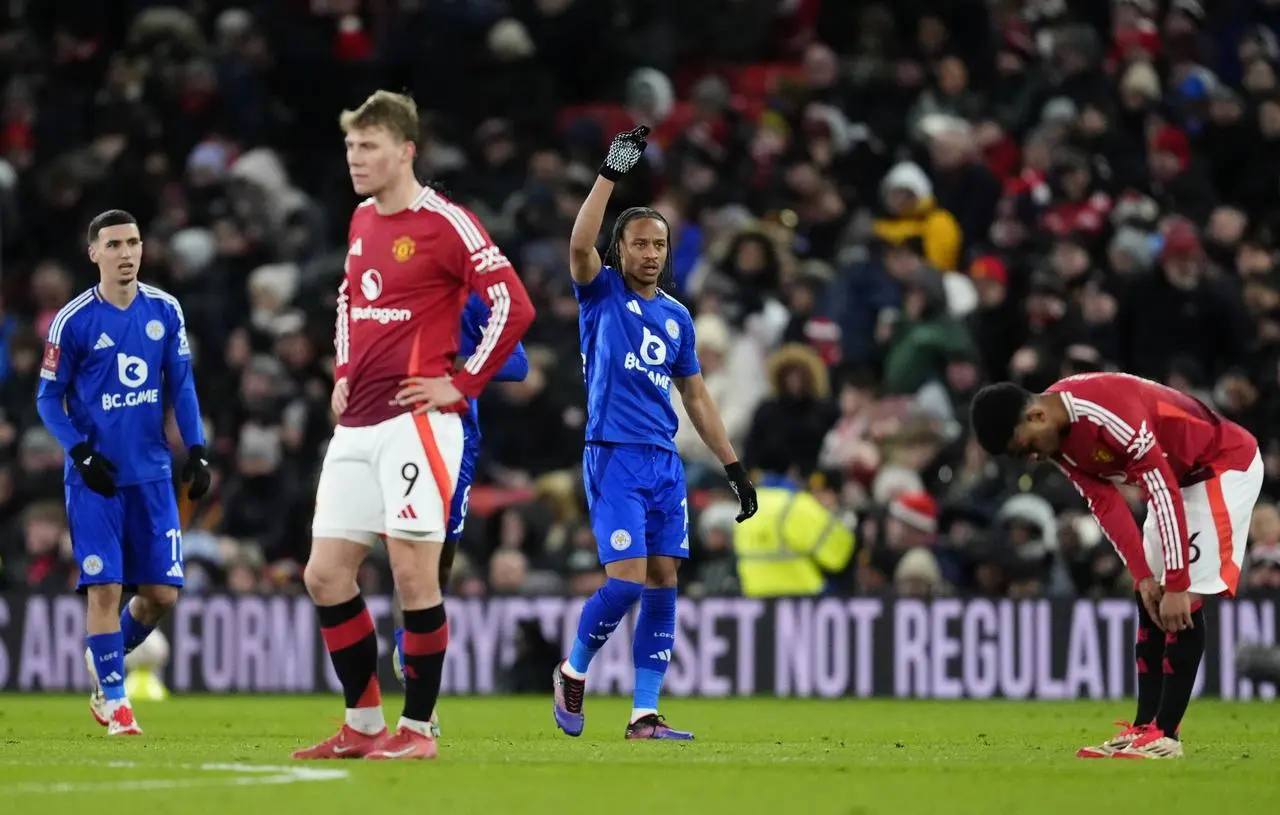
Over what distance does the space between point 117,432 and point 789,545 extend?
281 inches

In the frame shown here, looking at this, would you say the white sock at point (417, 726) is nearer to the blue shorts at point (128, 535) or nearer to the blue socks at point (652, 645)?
the blue socks at point (652, 645)

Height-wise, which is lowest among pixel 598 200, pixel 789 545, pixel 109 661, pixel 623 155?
pixel 109 661

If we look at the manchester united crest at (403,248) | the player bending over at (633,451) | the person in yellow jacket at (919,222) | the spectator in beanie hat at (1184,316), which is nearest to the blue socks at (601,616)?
the player bending over at (633,451)

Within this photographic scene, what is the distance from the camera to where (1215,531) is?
1045 cm

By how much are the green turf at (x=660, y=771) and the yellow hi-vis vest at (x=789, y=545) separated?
4021 mm

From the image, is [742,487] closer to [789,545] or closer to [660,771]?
[660,771]

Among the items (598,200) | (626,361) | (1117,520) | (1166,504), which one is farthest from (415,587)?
(1166,504)

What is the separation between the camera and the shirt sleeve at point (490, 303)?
936 cm

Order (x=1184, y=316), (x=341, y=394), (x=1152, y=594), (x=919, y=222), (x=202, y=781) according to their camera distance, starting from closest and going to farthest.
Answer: (x=202, y=781) → (x=341, y=394) → (x=1152, y=594) → (x=1184, y=316) → (x=919, y=222)

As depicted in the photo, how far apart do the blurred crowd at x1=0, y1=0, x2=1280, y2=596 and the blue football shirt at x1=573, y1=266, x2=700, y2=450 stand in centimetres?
660

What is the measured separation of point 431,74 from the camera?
82.6 feet

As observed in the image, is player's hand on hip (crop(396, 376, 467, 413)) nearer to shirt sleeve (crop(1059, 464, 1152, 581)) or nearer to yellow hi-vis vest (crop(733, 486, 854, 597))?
shirt sleeve (crop(1059, 464, 1152, 581))

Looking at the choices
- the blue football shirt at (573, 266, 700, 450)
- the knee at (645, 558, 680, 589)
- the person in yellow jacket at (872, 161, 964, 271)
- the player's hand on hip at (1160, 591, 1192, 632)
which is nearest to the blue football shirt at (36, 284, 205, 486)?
the blue football shirt at (573, 266, 700, 450)

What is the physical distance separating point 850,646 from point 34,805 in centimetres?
1107
